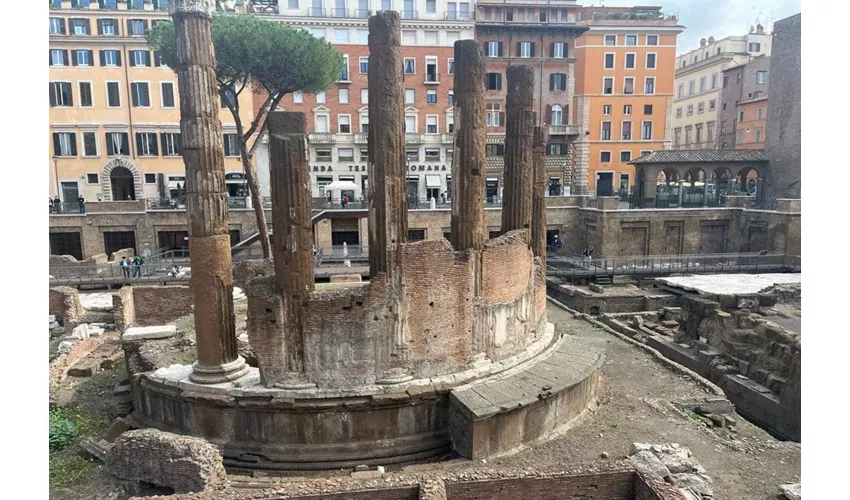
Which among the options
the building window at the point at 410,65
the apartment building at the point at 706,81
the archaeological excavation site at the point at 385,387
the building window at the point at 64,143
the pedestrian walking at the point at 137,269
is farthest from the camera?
the apartment building at the point at 706,81

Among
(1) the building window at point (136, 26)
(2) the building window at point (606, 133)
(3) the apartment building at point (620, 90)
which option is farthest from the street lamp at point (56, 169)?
(2) the building window at point (606, 133)

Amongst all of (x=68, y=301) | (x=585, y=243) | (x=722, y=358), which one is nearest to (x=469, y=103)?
(x=722, y=358)

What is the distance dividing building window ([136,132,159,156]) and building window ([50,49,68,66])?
595 cm

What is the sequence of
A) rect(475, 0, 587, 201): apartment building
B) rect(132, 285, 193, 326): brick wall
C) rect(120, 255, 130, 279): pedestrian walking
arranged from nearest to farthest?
1. rect(132, 285, 193, 326): brick wall
2. rect(120, 255, 130, 279): pedestrian walking
3. rect(475, 0, 587, 201): apartment building

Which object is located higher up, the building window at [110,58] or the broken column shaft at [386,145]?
the building window at [110,58]

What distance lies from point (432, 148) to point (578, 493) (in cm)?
2863

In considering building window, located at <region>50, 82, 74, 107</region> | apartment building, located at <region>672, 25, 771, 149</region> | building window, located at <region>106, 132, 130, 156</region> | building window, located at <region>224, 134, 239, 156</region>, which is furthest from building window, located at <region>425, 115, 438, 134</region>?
apartment building, located at <region>672, 25, 771, 149</region>

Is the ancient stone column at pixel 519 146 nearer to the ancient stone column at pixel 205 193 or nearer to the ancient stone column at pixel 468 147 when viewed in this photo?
the ancient stone column at pixel 468 147

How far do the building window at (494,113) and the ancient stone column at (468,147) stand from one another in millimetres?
25940

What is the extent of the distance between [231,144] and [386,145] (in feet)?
84.0

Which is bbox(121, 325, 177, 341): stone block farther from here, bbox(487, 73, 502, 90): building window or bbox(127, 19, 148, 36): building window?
bbox(487, 73, 502, 90): building window

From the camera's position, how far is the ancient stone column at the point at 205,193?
9109 mm

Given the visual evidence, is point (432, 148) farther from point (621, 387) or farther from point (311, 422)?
point (311, 422)

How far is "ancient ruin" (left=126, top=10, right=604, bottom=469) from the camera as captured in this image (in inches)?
368
